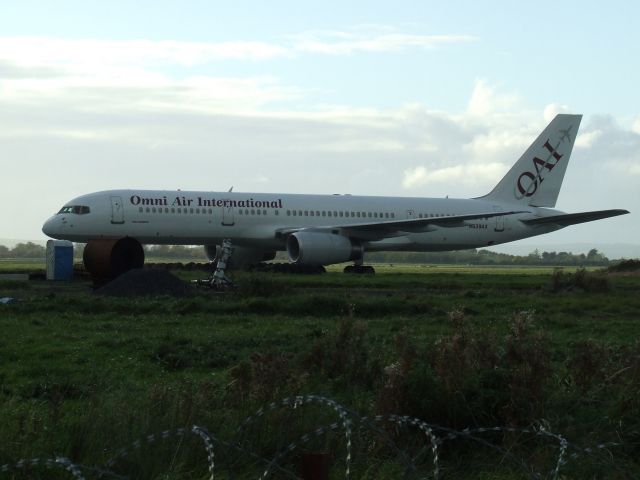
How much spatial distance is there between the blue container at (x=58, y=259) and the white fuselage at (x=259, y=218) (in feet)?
9.92

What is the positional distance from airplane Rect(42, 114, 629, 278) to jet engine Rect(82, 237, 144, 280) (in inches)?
1.2

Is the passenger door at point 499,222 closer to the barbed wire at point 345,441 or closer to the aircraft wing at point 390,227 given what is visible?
the aircraft wing at point 390,227

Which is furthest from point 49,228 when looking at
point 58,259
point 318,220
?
point 318,220

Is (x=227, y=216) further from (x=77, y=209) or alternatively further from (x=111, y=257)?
(x=111, y=257)

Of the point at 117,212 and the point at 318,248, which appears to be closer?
the point at 117,212

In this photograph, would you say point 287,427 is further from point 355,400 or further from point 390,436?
point 355,400

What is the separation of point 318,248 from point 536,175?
48.3 feet

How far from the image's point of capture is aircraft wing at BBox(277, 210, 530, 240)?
4109 cm

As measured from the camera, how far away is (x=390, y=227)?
136 feet

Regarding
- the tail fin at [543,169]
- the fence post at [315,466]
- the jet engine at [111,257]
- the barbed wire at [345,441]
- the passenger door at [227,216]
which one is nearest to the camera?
the fence post at [315,466]

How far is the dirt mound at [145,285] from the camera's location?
85.4ft

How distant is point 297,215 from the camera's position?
4319 centimetres

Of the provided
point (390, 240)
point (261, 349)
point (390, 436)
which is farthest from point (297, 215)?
point (390, 436)

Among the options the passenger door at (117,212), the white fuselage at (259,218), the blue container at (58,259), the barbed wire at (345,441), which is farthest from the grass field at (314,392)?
the white fuselage at (259,218)
